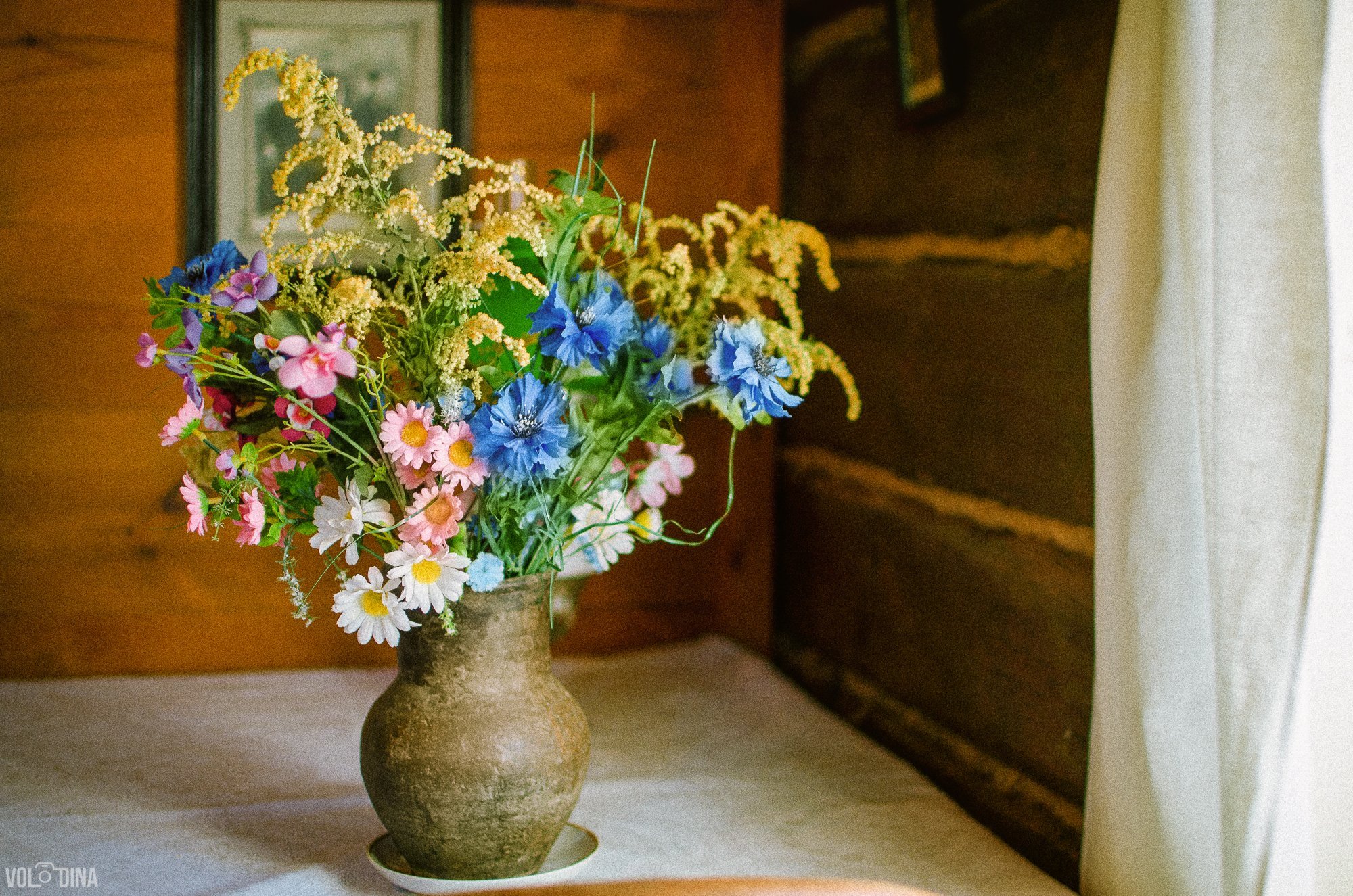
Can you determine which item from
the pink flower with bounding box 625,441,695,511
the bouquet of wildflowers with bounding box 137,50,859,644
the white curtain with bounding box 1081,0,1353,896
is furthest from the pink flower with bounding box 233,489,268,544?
the white curtain with bounding box 1081,0,1353,896

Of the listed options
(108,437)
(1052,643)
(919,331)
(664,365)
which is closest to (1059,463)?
(1052,643)

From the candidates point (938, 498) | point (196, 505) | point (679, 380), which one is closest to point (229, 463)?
point (196, 505)

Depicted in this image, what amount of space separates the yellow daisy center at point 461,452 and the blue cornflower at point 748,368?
19 centimetres

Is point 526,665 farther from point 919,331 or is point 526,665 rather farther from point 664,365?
point 919,331

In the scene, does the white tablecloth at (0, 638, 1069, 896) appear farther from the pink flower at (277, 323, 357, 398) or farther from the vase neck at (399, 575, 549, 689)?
the pink flower at (277, 323, 357, 398)

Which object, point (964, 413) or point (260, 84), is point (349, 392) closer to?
point (964, 413)

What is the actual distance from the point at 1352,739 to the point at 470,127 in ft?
4.71

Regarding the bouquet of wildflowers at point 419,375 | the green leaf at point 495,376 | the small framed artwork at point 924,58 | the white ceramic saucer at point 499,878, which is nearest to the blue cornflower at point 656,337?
the bouquet of wildflowers at point 419,375

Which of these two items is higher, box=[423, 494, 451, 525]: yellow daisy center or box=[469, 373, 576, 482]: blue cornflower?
box=[469, 373, 576, 482]: blue cornflower

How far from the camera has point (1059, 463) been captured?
118 centimetres

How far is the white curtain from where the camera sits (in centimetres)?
80

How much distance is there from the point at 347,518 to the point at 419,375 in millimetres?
124

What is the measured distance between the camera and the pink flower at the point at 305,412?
35.2 inches

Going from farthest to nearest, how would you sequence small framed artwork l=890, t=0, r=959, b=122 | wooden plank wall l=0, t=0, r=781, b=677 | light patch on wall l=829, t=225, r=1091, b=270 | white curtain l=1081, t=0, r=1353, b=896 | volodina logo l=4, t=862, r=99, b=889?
wooden plank wall l=0, t=0, r=781, b=677 → small framed artwork l=890, t=0, r=959, b=122 → light patch on wall l=829, t=225, r=1091, b=270 → volodina logo l=4, t=862, r=99, b=889 → white curtain l=1081, t=0, r=1353, b=896
